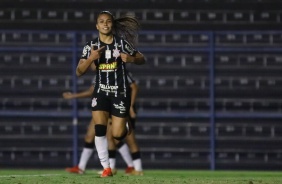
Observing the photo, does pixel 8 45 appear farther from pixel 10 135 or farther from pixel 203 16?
pixel 203 16

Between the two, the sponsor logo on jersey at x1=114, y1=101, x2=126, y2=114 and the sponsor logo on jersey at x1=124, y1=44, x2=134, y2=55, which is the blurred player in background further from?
the sponsor logo on jersey at x1=124, y1=44, x2=134, y2=55

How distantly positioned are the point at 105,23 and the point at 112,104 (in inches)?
40.9

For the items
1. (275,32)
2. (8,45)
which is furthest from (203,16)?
(8,45)

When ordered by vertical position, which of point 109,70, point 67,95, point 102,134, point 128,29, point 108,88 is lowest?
point 102,134

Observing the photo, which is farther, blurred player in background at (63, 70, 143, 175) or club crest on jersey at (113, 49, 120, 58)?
blurred player in background at (63, 70, 143, 175)

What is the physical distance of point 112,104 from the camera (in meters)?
16.9

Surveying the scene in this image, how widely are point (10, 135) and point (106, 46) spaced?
284 inches

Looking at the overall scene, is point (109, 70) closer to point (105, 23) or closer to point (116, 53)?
point (116, 53)

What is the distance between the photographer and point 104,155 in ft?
55.6

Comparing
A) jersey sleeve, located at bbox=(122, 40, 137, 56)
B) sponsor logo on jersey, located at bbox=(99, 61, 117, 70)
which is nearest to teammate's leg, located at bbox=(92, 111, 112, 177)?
sponsor logo on jersey, located at bbox=(99, 61, 117, 70)

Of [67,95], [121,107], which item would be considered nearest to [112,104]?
[121,107]

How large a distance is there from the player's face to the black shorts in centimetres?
81

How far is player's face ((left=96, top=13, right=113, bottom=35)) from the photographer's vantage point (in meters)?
16.7

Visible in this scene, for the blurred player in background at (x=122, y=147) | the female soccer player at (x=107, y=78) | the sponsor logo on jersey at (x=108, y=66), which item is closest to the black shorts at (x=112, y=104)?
the female soccer player at (x=107, y=78)
